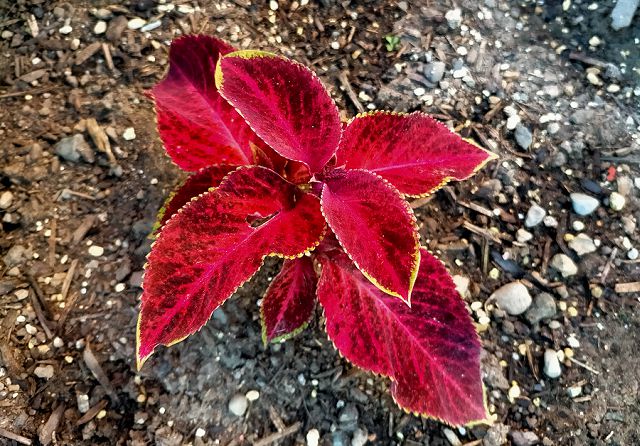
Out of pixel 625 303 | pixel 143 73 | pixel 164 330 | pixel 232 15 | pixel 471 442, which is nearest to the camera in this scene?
pixel 164 330

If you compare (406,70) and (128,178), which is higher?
(406,70)

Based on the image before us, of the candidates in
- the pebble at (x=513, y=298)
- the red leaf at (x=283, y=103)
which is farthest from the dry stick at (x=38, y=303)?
the pebble at (x=513, y=298)

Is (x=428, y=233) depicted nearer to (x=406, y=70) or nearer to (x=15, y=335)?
(x=406, y=70)

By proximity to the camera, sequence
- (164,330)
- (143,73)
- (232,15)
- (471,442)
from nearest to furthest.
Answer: (164,330), (471,442), (143,73), (232,15)

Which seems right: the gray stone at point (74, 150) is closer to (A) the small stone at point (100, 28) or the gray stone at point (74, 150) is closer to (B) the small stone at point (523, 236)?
(A) the small stone at point (100, 28)

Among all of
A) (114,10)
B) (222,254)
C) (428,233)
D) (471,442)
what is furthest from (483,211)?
(114,10)

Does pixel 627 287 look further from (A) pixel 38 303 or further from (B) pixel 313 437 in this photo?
(A) pixel 38 303
